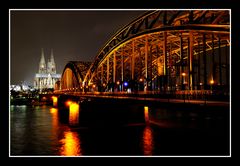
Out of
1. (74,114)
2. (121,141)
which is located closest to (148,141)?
(121,141)

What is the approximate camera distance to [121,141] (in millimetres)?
35688

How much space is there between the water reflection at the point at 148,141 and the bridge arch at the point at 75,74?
188ft

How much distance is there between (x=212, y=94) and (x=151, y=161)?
6.04 m

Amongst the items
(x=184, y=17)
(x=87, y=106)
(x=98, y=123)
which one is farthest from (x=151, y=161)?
(x=87, y=106)

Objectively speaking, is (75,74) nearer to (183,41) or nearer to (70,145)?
(183,41)

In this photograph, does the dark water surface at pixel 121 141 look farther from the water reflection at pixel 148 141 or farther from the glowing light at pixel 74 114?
the glowing light at pixel 74 114

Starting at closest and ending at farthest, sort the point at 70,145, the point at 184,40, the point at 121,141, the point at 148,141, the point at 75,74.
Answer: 1. the point at 70,145
2. the point at 148,141
3. the point at 121,141
4. the point at 184,40
5. the point at 75,74

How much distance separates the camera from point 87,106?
50.9 meters

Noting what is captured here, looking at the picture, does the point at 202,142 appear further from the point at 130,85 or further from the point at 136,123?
the point at 130,85

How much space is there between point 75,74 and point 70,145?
240ft

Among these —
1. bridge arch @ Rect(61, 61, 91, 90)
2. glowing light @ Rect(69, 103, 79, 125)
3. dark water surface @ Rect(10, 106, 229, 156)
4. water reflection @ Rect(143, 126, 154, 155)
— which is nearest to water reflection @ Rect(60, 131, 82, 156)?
dark water surface @ Rect(10, 106, 229, 156)

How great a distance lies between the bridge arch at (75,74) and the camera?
102 m

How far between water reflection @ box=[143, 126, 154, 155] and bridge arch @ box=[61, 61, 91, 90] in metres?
57.4

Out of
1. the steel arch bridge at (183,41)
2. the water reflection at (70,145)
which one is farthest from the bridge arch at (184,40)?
the water reflection at (70,145)
